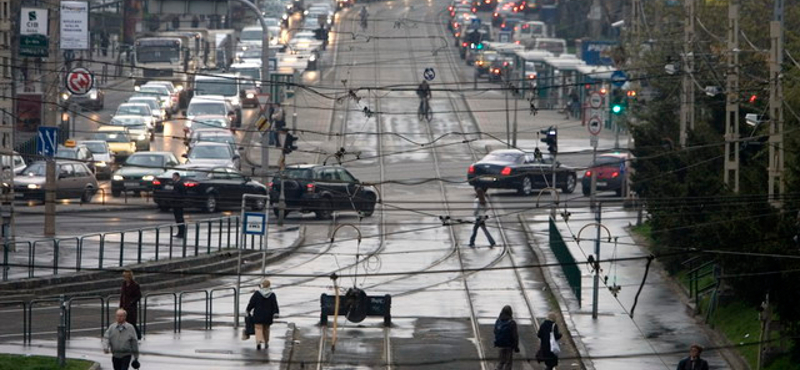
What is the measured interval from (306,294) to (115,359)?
37.5 ft

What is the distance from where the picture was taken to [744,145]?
33.2 metres

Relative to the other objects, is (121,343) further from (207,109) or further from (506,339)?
(207,109)

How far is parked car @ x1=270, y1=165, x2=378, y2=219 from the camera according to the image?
144 feet

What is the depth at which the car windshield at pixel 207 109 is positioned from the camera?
199 feet

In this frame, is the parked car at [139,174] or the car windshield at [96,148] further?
the car windshield at [96,148]

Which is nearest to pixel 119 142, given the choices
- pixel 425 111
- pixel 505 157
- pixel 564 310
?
pixel 505 157

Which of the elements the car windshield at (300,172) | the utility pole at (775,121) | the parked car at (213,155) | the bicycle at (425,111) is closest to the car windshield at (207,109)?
the bicycle at (425,111)

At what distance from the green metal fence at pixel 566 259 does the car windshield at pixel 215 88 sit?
28.9 meters

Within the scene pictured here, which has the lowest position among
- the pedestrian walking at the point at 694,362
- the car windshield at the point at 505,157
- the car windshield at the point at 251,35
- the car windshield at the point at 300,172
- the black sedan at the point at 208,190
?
the pedestrian walking at the point at 694,362

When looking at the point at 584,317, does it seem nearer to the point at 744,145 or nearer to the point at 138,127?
the point at 744,145

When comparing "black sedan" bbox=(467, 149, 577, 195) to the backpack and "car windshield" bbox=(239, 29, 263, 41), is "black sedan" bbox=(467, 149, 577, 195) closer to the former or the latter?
the backpack

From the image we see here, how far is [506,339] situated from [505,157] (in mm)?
24403

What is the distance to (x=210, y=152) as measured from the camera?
165 ft

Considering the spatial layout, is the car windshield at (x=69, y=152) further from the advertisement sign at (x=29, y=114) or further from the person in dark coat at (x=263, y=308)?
the person in dark coat at (x=263, y=308)
